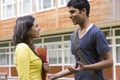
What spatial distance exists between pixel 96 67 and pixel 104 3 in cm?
1465

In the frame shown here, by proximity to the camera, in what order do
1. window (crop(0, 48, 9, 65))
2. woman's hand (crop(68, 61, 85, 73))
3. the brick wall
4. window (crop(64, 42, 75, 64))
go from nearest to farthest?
woman's hand (crop(68, 61, 85, 73)) → the brick wall → window (crop(64, 42, 75, 64)) → window (crop(0, 48, 9, 65))

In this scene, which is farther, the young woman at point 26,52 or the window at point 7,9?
the window at point 7,9

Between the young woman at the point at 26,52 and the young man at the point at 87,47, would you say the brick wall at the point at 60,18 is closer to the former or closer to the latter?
the young woman at the point at 26,52

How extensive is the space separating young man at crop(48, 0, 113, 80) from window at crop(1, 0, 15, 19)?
914 inches

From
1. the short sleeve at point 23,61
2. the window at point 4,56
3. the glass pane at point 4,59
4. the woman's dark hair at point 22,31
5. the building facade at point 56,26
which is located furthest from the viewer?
the window at point 4,56

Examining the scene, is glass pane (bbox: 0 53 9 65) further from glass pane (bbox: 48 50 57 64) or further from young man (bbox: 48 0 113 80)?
young man (bbox: 48 0 113 80)

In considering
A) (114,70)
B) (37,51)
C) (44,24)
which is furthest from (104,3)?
→ (37,51)

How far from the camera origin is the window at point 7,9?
26.6 meters

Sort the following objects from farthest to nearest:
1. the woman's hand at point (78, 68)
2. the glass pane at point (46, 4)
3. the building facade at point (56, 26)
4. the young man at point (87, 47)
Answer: the glass pane at point (46, 4) → the building facade at point (56, 26) → the young man at point (87, 47) → the woman's hand at point (78, 68)

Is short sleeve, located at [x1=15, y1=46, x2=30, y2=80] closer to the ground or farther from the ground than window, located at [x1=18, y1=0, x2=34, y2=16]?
closer to the ground

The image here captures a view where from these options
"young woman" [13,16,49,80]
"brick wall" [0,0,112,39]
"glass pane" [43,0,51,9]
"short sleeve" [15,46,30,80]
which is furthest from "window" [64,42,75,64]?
"short sleeve" [15,46,30,80]

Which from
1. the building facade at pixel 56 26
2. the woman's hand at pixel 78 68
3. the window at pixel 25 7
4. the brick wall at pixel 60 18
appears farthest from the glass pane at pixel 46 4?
the woman's hand at pixel 78 68

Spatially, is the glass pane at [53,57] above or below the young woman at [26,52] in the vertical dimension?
below

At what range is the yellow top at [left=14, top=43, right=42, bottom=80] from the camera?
3447 millimetres
